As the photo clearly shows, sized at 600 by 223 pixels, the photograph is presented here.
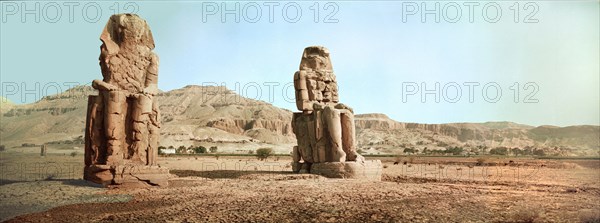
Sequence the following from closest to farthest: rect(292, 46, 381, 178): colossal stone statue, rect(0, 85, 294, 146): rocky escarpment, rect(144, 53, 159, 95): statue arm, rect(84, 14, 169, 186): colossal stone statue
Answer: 1. rect(84, 14, 169, 186): colossal stone statue
2. rect(144, 53, 159, 95): statue arm
3. rect(292, 46, 381, 178): colossal stone statue
4. rect(0, 85, 294, 146): rocky escarpment

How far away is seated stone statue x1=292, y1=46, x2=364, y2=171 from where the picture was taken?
11.6m

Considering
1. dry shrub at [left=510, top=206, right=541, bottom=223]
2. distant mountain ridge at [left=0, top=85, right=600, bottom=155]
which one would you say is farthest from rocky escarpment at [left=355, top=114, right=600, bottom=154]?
dry shrub at [left=510, top=206, right=541, bottom=223]

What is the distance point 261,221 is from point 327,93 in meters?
8.08

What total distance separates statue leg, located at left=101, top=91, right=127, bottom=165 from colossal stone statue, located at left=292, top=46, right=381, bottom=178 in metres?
4.79

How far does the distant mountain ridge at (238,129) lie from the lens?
6538 cm

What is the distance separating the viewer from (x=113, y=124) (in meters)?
9.32

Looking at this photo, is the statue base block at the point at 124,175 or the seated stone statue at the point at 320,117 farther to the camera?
the seated stone statue at the point at 320,117

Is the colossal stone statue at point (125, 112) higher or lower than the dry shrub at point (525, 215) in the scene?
higher

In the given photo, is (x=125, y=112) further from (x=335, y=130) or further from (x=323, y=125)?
(x=335, y=130)

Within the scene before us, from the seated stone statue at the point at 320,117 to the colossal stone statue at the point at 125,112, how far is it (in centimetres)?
400

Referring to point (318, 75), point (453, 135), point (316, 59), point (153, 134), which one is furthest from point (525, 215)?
point (453, 135)

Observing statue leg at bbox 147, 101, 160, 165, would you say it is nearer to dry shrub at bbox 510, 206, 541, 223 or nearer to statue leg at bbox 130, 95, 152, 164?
statue leg at bbox 130, 95, 152, 164

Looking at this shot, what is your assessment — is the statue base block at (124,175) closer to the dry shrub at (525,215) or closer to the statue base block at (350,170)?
the statue base block at (350,170)

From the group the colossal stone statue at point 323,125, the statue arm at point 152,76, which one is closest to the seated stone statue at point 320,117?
the colossal stone statue at point 323,125
